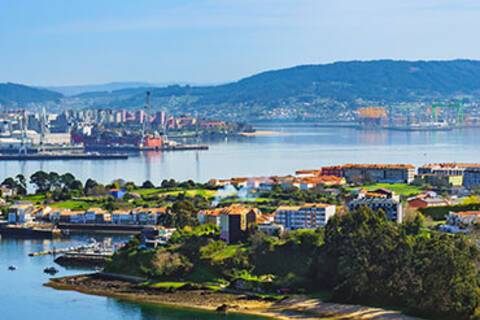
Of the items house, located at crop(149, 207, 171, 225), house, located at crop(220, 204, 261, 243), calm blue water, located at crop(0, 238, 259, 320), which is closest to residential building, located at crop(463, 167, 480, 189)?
house, located at crop(149, 207, 171, 225)

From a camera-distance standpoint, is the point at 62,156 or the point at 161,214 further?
the point at 62,156

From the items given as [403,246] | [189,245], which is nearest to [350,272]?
[403,246]

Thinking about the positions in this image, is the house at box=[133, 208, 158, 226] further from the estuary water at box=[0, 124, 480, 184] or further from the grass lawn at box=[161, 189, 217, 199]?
the estuary water at box=[0, 124, 480, 184]

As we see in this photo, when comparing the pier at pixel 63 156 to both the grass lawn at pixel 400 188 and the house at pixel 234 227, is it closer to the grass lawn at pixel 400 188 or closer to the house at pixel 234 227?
the grass lawn at pixel 400 188

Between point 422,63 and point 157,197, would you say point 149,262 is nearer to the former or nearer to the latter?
point 157,197

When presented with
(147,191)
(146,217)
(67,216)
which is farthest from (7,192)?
(146,217)

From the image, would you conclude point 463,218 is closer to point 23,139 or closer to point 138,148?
point 138,148
